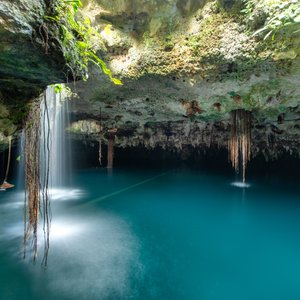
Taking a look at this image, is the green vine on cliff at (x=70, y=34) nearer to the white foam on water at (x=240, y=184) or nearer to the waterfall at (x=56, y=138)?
the waterfall at (x=56, y=138)

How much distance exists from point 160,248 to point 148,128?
7.96m

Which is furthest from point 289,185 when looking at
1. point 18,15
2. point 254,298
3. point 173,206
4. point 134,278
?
point 18,15

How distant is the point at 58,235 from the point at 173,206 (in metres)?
3.64

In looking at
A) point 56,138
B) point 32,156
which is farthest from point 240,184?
point 32,156

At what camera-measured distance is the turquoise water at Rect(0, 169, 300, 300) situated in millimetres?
3148

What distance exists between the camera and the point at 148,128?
11742 mm

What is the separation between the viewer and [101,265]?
378 centimetres

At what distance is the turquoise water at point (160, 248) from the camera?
315 cm

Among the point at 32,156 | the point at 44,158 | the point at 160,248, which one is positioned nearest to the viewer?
the point at 32,156

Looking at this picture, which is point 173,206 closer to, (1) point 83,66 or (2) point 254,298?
(2) point 254,298

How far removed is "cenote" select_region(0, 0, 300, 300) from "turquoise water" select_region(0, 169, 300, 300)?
29 mm

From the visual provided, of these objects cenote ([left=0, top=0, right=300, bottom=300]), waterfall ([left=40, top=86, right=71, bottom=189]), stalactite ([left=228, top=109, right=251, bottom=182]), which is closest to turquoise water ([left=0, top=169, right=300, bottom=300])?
cenote ([left=0, top=0, right=300, bottom=300])

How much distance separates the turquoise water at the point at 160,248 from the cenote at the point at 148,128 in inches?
1.1

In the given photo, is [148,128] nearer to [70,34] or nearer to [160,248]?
[160,248]
